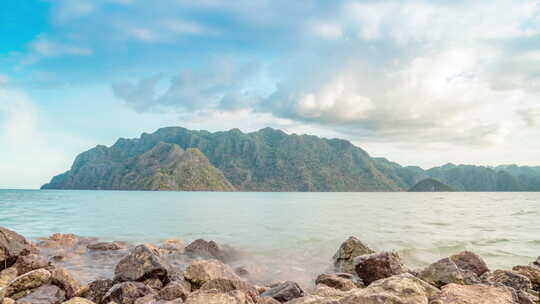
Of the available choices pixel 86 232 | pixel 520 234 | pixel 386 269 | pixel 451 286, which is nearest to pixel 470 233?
pixel 520 234

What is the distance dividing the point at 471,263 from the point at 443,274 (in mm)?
3644

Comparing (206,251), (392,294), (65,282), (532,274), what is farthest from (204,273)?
(532,274)

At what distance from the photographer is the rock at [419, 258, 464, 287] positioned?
10805 mm

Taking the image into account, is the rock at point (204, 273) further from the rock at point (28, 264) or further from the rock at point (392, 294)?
the rock at point (28, 264)

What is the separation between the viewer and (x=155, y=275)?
11.8 meters

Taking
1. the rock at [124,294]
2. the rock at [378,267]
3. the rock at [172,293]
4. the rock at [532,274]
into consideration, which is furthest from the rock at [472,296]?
the rock at [124,294]

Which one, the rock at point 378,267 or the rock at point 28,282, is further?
the rock at point 378,267

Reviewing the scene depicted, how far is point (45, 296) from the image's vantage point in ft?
32.1

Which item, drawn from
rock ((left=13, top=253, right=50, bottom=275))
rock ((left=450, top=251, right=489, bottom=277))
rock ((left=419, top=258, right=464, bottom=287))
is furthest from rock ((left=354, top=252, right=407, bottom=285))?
rock ((left=13, top=253, right=50, bottom=275))

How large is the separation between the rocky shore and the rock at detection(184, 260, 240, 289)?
0.03 meters

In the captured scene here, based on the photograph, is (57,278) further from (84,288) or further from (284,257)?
(284,257)

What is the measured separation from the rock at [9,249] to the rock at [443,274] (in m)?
16.6

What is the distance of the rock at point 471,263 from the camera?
43.9ft

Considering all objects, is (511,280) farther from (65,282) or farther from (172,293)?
(65,282)
